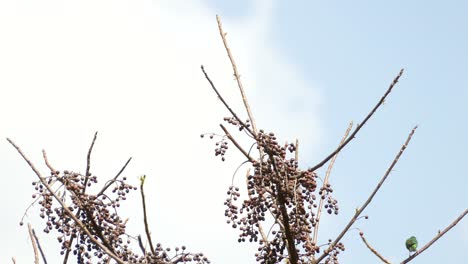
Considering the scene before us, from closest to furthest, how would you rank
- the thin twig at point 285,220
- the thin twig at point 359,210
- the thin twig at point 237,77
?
the thin twig at point 285,220
the thin twig at point 359,210
the thin twig at point 237,77

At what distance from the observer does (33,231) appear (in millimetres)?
5793

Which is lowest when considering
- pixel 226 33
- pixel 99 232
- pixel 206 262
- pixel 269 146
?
pixel 206 262

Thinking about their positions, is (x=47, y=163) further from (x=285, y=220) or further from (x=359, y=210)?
(x=359, y=210)

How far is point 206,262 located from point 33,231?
1.88m

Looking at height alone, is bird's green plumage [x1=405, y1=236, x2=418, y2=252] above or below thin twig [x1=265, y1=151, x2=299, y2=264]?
above

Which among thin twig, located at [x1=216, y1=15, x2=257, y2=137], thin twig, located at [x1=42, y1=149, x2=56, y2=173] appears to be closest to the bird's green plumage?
thin twig, located at [x1=216, y1=15, x2=257, y2=137]

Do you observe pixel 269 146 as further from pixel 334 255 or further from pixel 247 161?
pixel 334 255

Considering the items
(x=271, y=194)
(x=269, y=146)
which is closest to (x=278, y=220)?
(x=271, y=194)

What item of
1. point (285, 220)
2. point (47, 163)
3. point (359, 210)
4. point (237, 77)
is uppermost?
point (237, 77)

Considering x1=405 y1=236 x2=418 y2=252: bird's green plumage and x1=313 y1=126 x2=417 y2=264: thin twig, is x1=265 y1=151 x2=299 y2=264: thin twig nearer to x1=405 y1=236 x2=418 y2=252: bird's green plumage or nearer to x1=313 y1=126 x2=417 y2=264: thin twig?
x1=313 y1=126 x2=417 y2=264: thin twig

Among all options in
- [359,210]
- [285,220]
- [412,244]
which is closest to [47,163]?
[285,220]

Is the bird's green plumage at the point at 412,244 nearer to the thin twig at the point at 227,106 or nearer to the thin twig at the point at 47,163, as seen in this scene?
the thin twig at the point at 227,106

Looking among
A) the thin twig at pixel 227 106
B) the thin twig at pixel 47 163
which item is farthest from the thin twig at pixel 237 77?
the thin twig at pixel 47 163

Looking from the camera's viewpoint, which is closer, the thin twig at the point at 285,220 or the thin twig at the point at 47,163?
the thin twig at the point at 285,220
